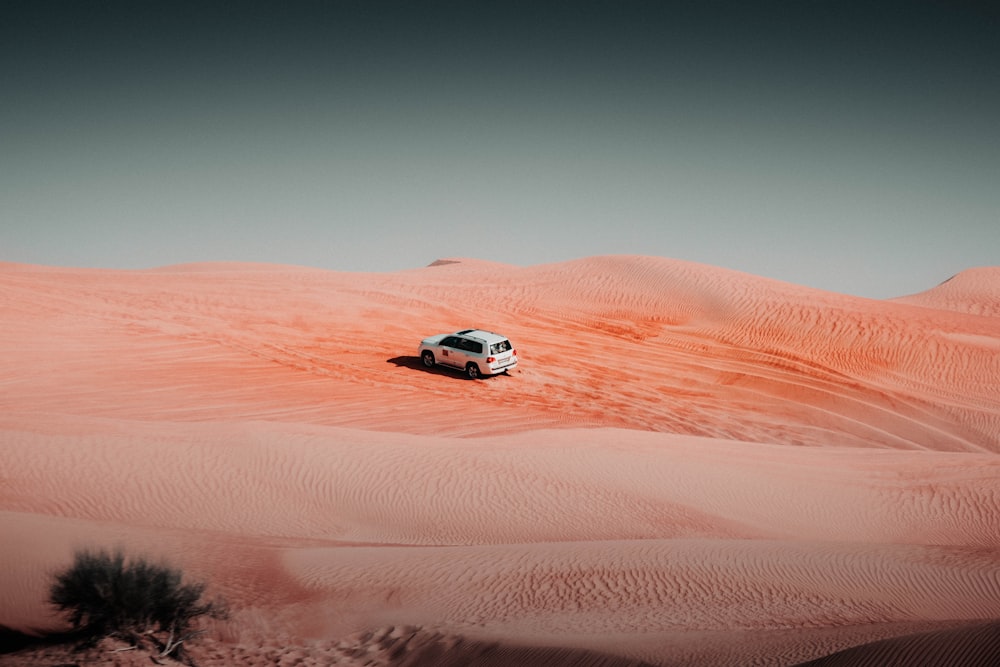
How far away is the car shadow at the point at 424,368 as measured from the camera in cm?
2116

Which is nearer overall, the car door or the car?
the car

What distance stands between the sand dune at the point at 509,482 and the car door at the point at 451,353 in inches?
29.2

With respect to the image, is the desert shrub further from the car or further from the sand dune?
the car

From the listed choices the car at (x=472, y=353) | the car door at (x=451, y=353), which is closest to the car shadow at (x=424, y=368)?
the car at (x=472, y=353)

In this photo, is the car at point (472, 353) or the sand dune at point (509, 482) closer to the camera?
the sand dune at point (509, 482)

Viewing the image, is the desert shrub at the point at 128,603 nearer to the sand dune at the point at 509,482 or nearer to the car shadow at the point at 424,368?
the sand dune at the point at 509,482

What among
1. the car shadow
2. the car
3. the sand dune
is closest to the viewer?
the sand dune

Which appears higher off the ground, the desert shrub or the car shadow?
the car shadow

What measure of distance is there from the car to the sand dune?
0.59 meters

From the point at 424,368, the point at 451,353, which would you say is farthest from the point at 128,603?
the point at 424,368

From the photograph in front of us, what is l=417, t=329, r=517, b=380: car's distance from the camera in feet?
67.3

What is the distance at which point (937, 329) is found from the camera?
2847cm

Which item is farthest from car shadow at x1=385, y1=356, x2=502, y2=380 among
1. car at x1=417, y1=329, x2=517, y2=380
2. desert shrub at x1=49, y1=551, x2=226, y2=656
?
desert shrub at x1=49, y1=551, x2=226, y2=656

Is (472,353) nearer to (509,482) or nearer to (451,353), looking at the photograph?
(451,353)
